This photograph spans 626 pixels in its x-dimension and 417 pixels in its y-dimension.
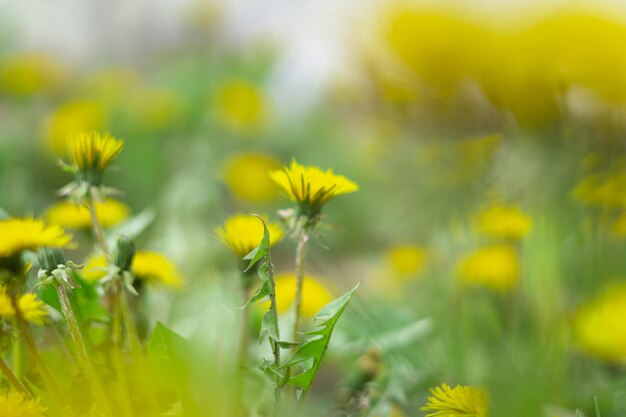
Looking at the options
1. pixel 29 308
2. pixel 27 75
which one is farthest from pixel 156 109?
pixel 29 308

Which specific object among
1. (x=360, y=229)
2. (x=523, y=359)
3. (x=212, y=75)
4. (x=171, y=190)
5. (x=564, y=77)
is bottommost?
(x=523, y=359)

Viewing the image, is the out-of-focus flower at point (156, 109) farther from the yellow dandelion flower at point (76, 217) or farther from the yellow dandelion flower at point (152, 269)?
the yellow dandelion flower at point (152, 269)

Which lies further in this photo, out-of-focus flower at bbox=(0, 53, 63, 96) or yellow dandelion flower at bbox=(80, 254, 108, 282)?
out-of-focus flower at bbox=(0, 53, 63, 96)

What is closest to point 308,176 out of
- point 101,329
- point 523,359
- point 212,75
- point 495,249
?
point 101,329

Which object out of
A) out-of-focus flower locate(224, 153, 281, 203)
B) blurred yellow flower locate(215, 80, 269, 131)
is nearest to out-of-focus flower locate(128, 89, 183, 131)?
blurred yellow flower locate(215, 80, 269, 131)

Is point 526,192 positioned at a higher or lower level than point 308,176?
higher

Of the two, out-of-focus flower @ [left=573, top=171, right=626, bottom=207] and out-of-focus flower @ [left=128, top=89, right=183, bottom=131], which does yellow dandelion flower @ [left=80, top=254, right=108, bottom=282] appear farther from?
out-of-focus flower @ [left=128, top=89, right=183, bottom=131]

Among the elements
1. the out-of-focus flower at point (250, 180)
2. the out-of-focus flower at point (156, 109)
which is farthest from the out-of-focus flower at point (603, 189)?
the out-of-focus flower at point (156, 109)

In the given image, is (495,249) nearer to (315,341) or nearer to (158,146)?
(315,341)
